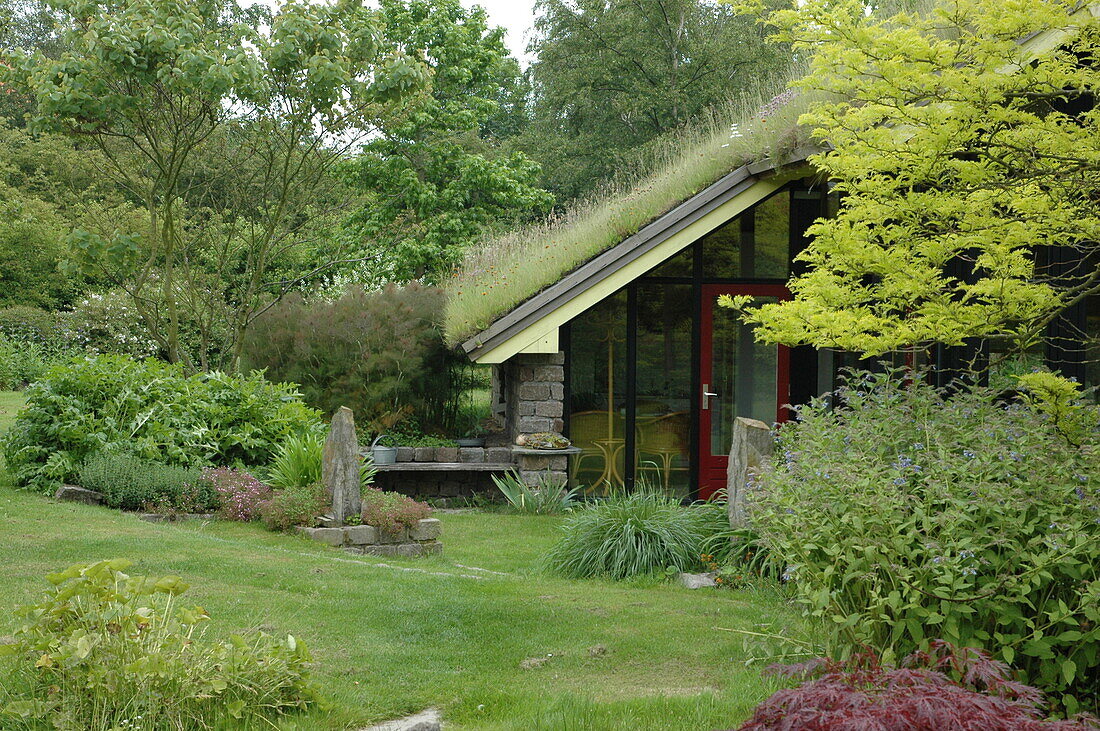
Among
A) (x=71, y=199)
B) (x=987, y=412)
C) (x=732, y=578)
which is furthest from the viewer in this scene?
(x=71, y=199)

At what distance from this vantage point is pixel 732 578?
7301mm

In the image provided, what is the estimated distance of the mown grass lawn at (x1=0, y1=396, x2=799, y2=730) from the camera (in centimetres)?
436

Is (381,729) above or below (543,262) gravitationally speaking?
below

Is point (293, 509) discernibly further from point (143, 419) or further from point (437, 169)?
point (437, 169)

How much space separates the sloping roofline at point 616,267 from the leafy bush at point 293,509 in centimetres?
273

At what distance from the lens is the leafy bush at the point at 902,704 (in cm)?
291

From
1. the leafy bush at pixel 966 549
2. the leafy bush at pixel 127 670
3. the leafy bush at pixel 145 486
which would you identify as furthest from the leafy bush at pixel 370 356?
the leafy bush at pixel 127 670

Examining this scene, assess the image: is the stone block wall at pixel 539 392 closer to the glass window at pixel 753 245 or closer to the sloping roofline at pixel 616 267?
the sloping roofline at pixel 616 267

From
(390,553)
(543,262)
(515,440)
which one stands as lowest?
(390,553)

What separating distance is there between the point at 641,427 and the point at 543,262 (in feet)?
7.76

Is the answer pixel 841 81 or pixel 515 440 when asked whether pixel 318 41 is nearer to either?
pixel 515 440

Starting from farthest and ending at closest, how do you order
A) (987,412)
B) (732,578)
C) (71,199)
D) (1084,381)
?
(71,199)
(1084,381)
(732,578)
(987,412)

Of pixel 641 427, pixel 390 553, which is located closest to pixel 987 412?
pixel 390 553

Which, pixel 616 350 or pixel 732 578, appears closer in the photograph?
pixel 732 578
